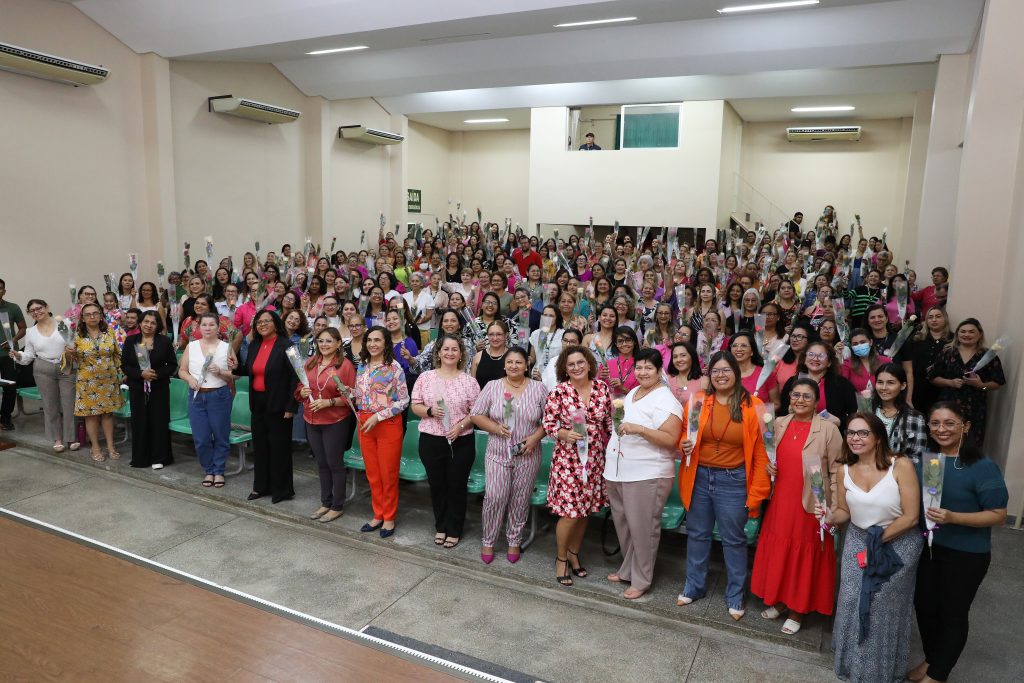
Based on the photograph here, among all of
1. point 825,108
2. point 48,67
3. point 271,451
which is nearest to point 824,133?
point 825,108

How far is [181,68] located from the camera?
435 inches

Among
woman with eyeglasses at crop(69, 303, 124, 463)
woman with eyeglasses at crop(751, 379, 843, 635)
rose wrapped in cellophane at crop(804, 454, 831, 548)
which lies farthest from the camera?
woman with eyeglasses at crop(69, 303, 124, 463)

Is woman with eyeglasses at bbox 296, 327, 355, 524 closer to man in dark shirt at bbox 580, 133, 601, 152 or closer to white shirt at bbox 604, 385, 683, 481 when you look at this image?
white shirt at bbox 604, 385, 683, 481

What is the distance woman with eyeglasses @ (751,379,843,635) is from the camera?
3627 mm

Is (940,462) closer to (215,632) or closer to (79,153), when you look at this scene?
(215,632)

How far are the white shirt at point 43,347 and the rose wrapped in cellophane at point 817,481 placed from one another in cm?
643

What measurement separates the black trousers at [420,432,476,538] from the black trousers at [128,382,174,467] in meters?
2.85

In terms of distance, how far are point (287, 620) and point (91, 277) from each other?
358 inches

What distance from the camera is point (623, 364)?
16.8 feet

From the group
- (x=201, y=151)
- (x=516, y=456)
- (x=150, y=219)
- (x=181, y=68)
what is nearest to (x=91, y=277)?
(x=150, y=219)

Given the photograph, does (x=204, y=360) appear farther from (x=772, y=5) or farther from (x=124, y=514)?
(x=772, y=5)

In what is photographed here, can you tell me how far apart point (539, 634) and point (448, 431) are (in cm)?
139

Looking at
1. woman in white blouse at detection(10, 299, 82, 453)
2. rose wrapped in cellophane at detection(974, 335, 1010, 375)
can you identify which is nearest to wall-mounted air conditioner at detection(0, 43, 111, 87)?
woman in white blouse at detection(10, 299, 82, 453)

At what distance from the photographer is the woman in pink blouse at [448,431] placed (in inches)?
180
